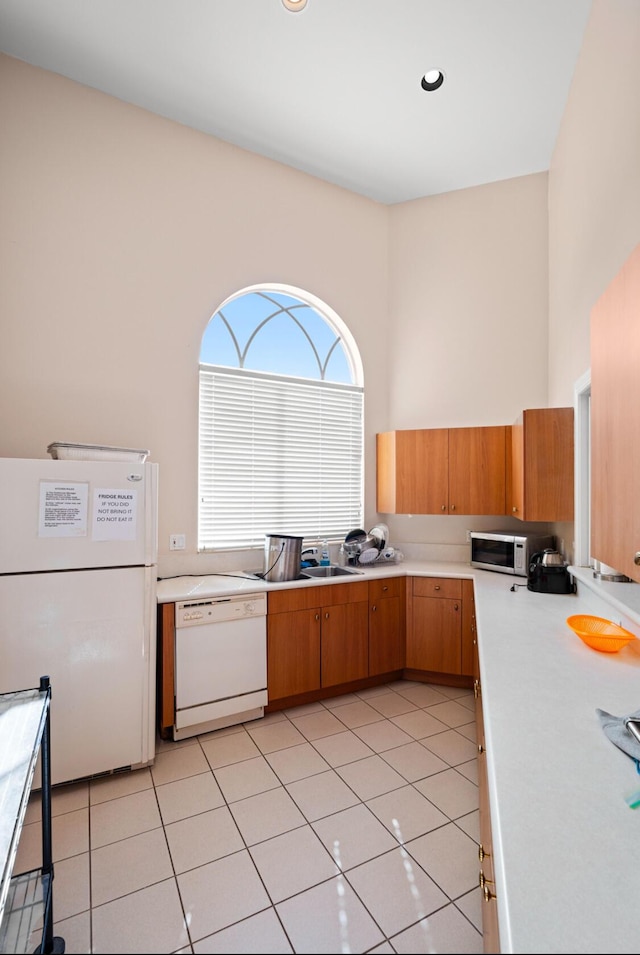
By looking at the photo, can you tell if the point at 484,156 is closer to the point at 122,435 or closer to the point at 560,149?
the point at 560,149

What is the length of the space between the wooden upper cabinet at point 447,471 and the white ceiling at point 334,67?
205cm

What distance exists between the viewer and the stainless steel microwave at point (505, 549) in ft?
10.4

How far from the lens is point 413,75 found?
2770 millimetres

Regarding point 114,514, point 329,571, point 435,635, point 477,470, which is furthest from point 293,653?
point 477,470

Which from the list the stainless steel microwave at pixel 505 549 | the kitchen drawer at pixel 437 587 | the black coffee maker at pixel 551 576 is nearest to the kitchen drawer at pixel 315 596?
the kitchen drawer at pixel 437 587

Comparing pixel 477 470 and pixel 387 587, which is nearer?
pixel 387 587

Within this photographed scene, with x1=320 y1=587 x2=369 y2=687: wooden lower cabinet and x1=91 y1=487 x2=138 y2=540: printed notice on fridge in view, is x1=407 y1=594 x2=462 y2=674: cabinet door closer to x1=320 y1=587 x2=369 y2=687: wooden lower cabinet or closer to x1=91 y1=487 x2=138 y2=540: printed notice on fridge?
x1=320 y1=587 x2=369 y2=687: wooden lower cabinet

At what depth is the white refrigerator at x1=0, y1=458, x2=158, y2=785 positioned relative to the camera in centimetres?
202

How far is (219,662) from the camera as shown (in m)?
2.66

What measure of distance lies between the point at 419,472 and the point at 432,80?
2469 millimetres

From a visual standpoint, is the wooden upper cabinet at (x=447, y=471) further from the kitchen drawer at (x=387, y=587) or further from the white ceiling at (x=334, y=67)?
the white ceiling at (x=334, y=67)

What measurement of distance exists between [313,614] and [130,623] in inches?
45.5

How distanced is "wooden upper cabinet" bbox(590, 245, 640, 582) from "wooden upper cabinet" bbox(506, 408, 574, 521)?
1.57 m

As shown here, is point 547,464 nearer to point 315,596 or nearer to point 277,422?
point 315,596
